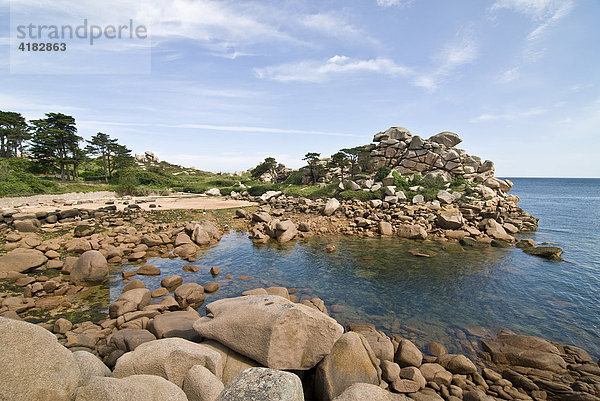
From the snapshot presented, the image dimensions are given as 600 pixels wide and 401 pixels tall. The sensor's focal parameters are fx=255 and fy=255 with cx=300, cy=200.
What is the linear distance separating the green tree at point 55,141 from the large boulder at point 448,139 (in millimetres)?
70884

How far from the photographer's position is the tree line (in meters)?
48.7

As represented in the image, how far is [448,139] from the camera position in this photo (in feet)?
153

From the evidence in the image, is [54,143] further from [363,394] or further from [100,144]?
[363,394]

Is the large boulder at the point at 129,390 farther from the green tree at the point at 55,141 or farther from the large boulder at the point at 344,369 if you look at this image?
the green tree at the point at 55,141

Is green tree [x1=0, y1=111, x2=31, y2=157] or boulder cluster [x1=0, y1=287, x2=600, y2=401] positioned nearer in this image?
boulder cluster [x1=0, y1=287, x2=600, y2=401]

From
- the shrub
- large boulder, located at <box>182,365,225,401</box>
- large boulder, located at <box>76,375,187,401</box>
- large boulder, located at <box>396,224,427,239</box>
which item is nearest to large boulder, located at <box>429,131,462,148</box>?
the shrub

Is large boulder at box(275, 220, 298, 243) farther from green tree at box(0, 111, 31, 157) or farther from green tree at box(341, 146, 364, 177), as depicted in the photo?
green tree at box(0, 111, 31, 157)

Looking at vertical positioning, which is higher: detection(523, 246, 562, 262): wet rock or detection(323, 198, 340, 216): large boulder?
detection(323, 198, 340, 216): large boulder

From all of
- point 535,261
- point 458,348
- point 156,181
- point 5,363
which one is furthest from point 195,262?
point 156,181

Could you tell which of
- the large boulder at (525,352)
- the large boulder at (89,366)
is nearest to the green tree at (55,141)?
the large boulder at (89,366)

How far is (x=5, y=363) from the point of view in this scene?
3.63 meters

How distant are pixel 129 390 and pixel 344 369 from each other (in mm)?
4780

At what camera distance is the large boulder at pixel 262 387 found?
13.0 feet

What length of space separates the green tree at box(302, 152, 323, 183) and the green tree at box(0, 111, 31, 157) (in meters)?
61.7
